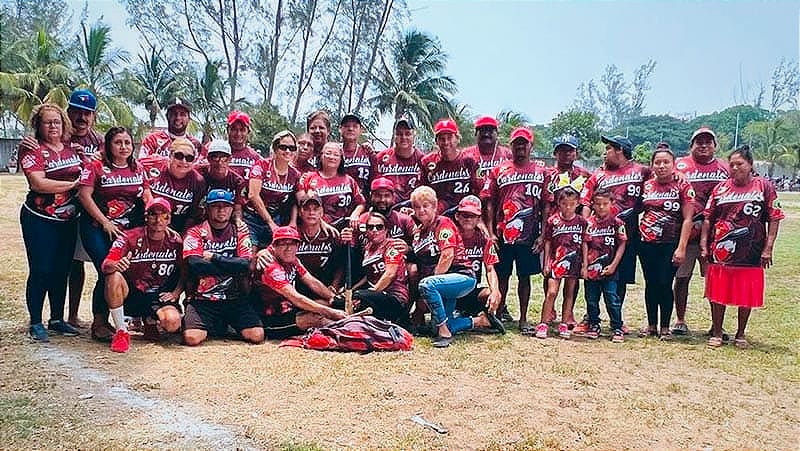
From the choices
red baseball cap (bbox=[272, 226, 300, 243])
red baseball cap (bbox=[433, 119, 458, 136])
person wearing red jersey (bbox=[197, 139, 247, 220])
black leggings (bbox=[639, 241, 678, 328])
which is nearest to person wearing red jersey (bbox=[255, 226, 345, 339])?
red baseball cap (bbox=[272, 226, 300, 243])

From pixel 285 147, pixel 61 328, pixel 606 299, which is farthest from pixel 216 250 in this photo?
pixel 606 299

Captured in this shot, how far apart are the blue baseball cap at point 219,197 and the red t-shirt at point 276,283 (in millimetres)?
675

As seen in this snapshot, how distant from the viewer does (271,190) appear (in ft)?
20.8

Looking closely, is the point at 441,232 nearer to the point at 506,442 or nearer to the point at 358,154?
the point at 358,154

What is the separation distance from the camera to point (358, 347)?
18.7 feet

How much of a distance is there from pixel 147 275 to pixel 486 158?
3430 mm

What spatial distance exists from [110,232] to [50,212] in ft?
1.76

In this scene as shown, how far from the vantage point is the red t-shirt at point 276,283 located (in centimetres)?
588

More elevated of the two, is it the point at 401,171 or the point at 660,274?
the point at 401,171

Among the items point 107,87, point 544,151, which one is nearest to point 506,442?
point 107,87

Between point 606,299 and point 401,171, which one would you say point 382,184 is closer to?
point 401,171

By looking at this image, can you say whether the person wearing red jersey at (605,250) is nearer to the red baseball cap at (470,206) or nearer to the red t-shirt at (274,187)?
the red baseball cap at (470,206)

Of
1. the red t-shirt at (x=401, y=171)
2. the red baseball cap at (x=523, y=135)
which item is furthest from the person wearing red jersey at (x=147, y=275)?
the red baseball cap at (x=523, y=135)

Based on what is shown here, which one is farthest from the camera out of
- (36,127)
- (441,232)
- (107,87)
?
(107,87)
